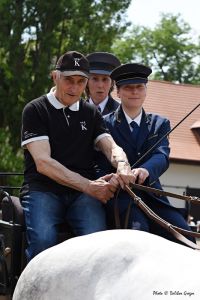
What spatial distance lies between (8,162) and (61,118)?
1355 centimetres

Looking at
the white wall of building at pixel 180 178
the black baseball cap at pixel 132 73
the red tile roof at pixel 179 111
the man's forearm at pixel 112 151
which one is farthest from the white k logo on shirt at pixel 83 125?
the red tile roof at pixel 179 111

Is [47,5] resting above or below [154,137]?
above

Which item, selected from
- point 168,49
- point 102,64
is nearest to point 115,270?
point 102,64

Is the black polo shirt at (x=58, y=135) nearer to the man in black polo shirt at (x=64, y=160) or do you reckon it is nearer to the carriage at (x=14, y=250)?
the man in black polo shirt at (x=64, y=160)

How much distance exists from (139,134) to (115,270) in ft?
6.74

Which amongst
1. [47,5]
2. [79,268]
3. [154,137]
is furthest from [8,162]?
[79,268]

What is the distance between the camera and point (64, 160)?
4621 mm

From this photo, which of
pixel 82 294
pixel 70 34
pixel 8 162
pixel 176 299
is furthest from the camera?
pixel 70 34

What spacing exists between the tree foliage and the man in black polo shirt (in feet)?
46.9

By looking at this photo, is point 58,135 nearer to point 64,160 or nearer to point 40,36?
point 64,160

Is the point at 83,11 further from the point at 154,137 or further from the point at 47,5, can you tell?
the point at 154,137

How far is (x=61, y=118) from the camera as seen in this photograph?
4.64 m

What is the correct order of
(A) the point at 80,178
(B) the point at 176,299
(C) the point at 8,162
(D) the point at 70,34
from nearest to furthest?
(B) the point at 176,299, (A) the point at 80,178, (C) the point at 8,162, (D) the point at 70,34

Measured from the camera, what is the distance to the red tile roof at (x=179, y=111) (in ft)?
98.1
